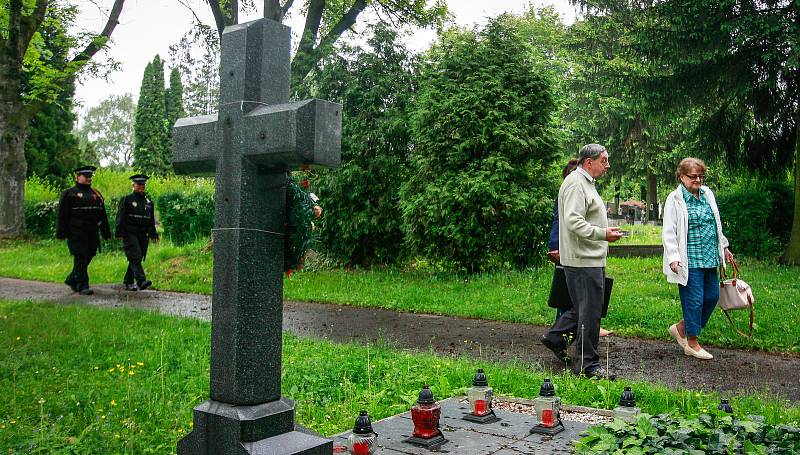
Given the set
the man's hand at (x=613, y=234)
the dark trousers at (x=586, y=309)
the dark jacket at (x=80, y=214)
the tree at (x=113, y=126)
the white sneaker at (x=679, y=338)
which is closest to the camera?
the man's hand at (x=613, y=234)

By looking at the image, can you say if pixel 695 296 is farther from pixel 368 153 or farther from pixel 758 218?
pixel 758 218

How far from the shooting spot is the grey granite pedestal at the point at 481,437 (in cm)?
371

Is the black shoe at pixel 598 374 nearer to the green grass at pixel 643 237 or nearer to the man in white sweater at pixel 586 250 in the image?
the man in white sweater at pixel 586 250

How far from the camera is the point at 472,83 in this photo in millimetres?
12977

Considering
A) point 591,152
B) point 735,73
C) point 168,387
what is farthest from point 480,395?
point 735,73

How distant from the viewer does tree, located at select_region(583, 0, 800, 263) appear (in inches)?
513

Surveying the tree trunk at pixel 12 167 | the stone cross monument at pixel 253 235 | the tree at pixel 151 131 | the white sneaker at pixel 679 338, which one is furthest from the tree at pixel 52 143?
the stone cross monument at pixel 253 235

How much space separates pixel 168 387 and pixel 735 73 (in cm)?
1296

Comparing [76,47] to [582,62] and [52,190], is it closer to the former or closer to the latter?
[52,190]

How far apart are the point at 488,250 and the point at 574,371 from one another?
6.82 m

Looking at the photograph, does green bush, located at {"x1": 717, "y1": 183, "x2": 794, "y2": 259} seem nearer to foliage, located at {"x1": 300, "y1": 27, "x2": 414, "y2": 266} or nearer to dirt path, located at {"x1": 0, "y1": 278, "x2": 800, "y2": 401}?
foliage, located at {"x1": 300, "y1": 27, "x2": 414, "y2": 266}

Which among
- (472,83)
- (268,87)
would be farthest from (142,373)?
(472,83)

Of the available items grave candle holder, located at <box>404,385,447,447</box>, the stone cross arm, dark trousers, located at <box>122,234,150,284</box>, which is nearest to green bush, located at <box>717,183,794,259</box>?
dark trousers, located at <box>122,234,150,284</box>

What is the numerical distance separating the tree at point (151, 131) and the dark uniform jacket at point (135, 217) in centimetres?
4421
